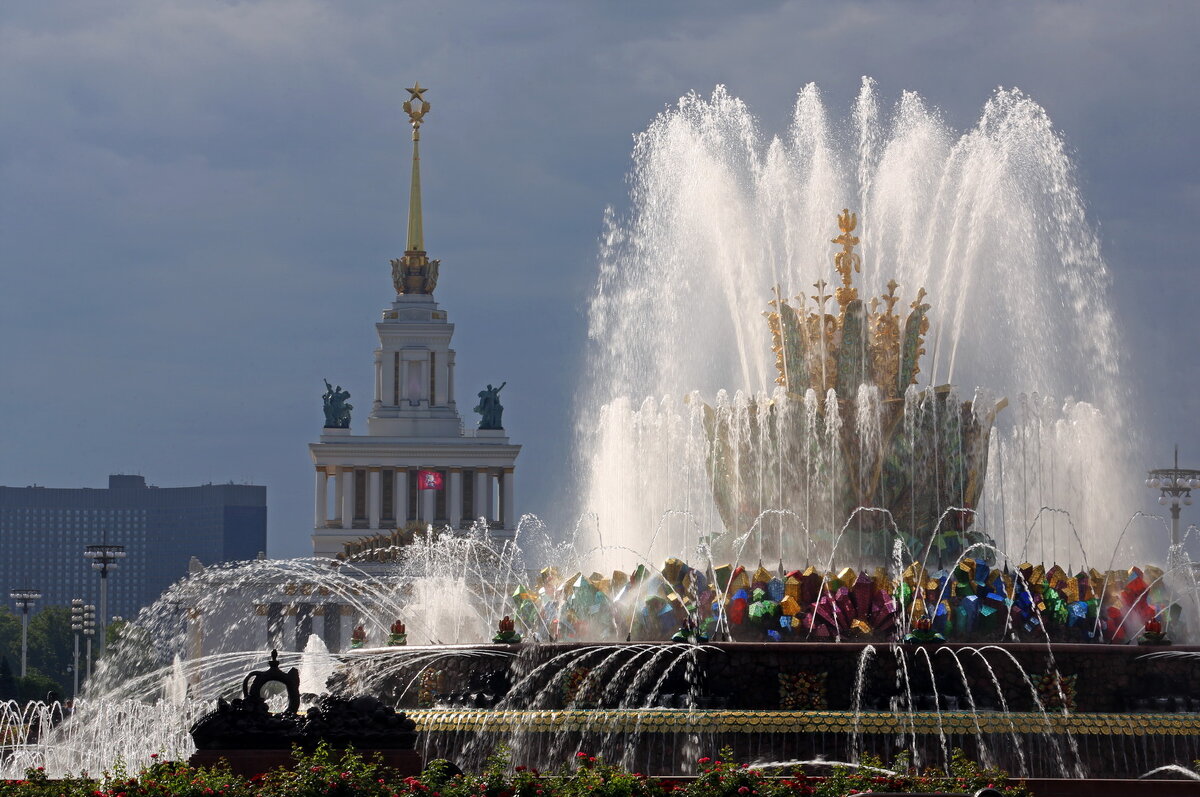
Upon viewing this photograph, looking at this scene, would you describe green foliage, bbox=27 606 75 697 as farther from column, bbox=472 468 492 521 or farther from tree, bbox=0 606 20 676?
column, bbox=472 468 492 521

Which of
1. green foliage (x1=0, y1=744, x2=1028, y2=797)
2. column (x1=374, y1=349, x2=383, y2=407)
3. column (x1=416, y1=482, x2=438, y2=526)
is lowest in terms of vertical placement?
green foliage (x1=0, y1=744, x2=1028, y2=797)

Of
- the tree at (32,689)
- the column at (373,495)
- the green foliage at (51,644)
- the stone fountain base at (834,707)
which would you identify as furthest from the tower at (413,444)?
the stone fountain base at (834,707)

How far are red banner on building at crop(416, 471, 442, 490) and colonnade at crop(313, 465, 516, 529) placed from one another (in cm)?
28

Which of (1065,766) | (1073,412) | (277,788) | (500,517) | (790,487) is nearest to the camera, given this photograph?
(277,788)

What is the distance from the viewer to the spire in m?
108

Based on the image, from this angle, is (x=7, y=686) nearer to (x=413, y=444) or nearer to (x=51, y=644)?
(x=413, y=444)

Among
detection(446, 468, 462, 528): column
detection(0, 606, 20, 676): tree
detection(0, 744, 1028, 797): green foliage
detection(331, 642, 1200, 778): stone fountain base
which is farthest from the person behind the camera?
detection(0, 606, 20, 676): tree

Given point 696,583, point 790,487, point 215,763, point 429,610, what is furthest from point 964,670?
point 429,610

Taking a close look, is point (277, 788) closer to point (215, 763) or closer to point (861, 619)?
point (215, 763)

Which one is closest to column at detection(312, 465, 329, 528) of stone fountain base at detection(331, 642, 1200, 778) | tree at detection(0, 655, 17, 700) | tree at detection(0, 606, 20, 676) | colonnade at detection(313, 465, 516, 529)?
colonnade at detection(313, 465, 516, 529)

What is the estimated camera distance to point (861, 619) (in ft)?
80.3

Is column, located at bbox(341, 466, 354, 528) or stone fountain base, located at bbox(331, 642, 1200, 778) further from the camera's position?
column, located at bbox(341, 466, 354, 528)

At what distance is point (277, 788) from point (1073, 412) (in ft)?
57.1

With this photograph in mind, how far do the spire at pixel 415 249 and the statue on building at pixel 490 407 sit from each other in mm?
6731
